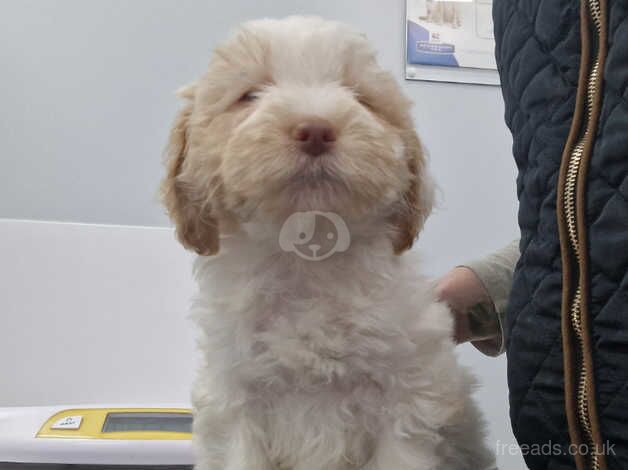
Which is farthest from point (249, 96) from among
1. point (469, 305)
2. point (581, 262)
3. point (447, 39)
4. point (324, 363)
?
point (447, 39)

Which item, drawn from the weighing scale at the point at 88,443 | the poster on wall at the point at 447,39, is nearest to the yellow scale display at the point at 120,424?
the weighing scale at the point at 88,443

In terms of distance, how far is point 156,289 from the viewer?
4.99 feet

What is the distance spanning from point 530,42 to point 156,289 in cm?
109

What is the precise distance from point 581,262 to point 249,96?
0.50 metres

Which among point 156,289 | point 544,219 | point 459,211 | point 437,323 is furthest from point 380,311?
point 459,211

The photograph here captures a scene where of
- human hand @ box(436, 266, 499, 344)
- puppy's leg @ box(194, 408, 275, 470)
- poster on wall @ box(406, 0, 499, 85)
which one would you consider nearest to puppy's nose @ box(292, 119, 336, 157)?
puppy's leg @ box(194, 408, 275, 470)

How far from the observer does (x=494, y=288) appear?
46.3 inches

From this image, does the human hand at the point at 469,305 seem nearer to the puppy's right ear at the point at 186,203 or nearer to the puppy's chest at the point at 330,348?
the puppy's chest at the point at 330,348

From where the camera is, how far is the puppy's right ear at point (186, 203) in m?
0.87

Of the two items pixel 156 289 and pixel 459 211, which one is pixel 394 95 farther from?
pixel 459 211

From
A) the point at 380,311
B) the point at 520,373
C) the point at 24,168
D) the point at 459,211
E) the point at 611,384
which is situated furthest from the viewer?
the point at 459,211

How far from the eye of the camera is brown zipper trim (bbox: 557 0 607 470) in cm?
63

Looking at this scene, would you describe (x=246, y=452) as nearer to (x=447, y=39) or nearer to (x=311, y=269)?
(x=311, y=269)

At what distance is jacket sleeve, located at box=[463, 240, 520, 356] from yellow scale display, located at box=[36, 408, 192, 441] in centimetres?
59
